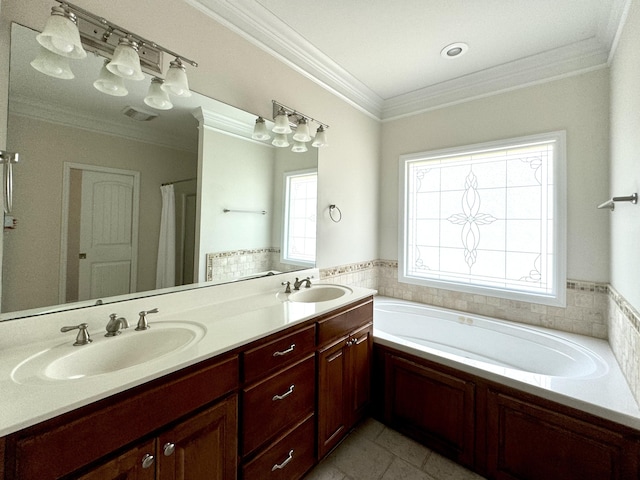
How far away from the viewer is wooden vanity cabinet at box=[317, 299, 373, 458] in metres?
1.59

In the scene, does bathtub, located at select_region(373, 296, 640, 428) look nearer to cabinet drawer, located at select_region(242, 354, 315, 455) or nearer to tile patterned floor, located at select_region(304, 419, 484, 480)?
tile patterned floor, located at select_region(304, 419, 484, 480)

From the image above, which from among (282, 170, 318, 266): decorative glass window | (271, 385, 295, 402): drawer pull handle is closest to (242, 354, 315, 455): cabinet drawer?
(271, 385, 295, 402): drawer pull handle

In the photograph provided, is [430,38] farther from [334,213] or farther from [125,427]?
[125,427]

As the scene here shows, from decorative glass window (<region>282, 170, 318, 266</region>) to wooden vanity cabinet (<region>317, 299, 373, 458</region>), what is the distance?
0.65 metres

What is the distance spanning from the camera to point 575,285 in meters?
2.13

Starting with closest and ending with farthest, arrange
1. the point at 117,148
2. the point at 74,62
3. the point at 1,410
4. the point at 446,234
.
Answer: the point at 1,410 < the point at 74,62 < the point at 117,148 < the point at 446,234

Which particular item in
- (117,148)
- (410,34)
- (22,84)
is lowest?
(117,148)

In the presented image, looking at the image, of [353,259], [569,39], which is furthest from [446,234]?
[569,39]

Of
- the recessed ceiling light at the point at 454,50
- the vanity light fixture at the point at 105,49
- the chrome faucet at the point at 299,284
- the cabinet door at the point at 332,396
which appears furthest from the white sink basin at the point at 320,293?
the recessed ceiling light at the point at 454,50

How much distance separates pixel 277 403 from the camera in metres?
1.31

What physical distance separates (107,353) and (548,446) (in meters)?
2.10

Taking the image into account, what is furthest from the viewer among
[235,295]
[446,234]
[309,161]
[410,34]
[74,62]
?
[446,234]

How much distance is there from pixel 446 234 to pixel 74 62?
115 inches

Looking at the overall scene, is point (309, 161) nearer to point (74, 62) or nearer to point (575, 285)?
point (74, 62)
